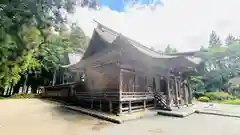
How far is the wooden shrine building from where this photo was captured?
988cm

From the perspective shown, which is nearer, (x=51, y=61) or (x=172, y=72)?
(x=172, y=72)

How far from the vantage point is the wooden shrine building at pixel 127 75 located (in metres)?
9.88

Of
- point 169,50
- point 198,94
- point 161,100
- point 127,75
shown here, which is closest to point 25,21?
point 127,75

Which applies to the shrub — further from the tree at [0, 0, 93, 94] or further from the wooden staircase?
the tree at [0, 0, 93, 94]

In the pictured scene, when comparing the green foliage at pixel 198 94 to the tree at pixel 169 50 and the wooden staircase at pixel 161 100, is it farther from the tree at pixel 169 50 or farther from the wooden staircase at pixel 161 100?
the tree at pixel 169 50

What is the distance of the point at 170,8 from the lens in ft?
30.4

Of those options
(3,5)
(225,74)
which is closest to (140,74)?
(3,5)

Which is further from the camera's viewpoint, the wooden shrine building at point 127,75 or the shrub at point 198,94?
the shrub at point 198,94

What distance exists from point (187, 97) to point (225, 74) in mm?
16667

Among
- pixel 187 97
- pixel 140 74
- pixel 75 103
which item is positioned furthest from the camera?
pixel 187 97

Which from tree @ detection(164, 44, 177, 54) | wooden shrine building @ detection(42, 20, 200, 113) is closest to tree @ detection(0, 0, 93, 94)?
wooden shrine building @ detection(42, 20, 200, 113)

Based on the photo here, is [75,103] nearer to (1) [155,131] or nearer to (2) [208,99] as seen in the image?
(1) [155,131]

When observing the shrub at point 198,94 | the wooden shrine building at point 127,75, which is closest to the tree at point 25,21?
the wooden shrine building at point 127,75

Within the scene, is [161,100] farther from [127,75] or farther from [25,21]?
[25,21]
